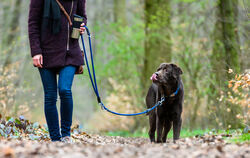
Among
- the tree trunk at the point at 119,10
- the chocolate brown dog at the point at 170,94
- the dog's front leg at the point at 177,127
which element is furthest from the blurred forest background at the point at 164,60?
the tree trunk at the point at 119,10

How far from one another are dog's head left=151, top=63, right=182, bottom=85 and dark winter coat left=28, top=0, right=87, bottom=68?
1.44m

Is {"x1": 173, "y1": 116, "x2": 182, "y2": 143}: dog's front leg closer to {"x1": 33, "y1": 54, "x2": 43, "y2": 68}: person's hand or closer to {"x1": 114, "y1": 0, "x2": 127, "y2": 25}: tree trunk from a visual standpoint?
{"x1": 33, "y1": 54, "x2": 43, "y2": 68}: person's hand

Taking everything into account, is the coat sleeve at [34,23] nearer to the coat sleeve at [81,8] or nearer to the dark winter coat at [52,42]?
the dark winter coat at [52,42]

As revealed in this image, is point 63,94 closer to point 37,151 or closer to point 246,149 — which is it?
point 37,151

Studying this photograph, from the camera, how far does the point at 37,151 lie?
3.29 metres

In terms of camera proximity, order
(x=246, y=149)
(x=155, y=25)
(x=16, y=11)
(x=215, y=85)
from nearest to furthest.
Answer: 1. (x=246, y=149)
2. (x=215, y=85)
3. (x=155, y=25)
4. (x=16, y=11)

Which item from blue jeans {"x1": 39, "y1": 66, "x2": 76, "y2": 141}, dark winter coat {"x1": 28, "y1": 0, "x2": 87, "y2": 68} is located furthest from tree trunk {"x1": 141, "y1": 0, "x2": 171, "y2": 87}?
blue jeans {"x1": 39, "y1": 66, "x2": 76, "y2": 141}

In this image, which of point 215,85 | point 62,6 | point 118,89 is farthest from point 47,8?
point 118,89

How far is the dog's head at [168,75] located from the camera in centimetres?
574

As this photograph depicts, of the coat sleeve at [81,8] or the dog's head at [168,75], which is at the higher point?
the coat sleeve at [81,8]

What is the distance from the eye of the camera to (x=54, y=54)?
15.7 feet

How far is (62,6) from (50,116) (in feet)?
5.11

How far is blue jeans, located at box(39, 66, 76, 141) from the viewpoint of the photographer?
4742mm

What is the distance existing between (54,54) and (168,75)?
201 cm
